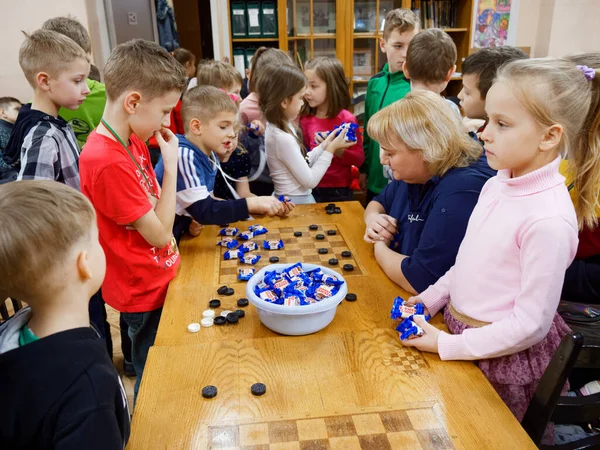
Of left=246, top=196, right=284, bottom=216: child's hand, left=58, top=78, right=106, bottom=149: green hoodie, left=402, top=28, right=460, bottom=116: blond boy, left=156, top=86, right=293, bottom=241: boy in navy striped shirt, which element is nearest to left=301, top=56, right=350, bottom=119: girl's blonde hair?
left=402, top=28, right=460, bottom=116: blond boy

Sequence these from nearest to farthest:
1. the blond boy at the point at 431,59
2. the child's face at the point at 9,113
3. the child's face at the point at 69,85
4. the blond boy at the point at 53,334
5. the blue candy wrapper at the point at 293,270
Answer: the blond boy at the point at 53,334, the blue candy wrapper at the point at 293,270, the child's face at the point at 69,85, the blond boy at the point at 431,59, the child's face at the point at 9,113

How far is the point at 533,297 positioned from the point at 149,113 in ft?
4.20

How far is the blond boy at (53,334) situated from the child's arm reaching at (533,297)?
82 centimetres

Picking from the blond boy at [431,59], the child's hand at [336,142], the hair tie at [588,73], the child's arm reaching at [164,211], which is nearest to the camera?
the hair tie at [588,73]

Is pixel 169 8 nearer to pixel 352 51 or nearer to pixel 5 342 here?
pixel 352 51

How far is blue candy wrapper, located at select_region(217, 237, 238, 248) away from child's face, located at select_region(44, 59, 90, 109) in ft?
2.96

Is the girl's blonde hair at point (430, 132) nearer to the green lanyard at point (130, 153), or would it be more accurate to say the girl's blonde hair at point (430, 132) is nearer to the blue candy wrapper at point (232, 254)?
the blue candy wrapper at point (232, 254)

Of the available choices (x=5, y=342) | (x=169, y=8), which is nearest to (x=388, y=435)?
(x=5, y=342)

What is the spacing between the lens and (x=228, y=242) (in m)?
1.92

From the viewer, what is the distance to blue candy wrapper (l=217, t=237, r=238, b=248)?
6.26ft


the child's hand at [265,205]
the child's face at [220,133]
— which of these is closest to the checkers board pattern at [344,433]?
the child's hand at [265,205]

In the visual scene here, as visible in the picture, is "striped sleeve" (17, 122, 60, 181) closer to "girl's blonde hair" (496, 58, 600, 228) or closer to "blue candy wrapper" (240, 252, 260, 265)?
"blue candy wrapper" (240, 252, 260, 265)

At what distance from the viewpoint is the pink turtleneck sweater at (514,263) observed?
3.66 ft

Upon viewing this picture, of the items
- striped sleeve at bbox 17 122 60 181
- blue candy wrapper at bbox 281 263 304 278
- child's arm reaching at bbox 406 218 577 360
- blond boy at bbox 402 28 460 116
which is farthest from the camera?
blond boy at bbox 402 28 460 116
